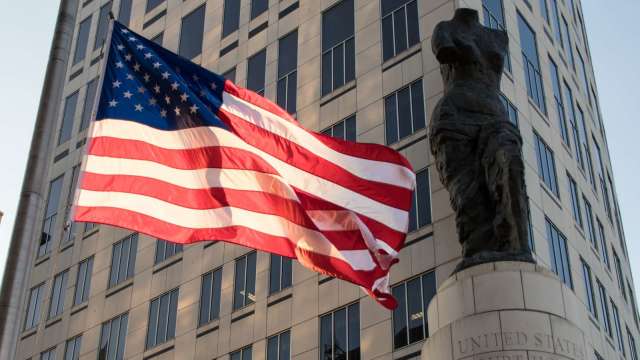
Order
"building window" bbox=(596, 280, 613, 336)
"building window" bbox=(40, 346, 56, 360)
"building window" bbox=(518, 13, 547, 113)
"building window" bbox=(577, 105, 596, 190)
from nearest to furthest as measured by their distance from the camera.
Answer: "building window" bbox=(596, 280, 613, 336) → "building window" bbox=(518, 13, 547, 113) → "building window" bbox=(577, 105, 596, 190) → "building window" bbox=(40, 346, 56, 360)

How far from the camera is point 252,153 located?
60.4 feet

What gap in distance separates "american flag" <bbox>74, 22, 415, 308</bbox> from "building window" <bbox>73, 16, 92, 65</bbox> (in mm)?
39902

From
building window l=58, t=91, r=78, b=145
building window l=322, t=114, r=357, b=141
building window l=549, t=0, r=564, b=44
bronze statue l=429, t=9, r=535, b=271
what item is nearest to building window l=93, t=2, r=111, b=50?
building window l=58, t=91, r=78, b=145

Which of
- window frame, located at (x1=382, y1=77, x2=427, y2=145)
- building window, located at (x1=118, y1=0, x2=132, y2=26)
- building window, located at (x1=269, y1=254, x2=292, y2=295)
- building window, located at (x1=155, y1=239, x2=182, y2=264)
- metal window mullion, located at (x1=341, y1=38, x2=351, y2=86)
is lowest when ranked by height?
building window, located at (x1=269, y1=254, x2=292, y2=295)

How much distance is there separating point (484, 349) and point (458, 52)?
7.12 metres

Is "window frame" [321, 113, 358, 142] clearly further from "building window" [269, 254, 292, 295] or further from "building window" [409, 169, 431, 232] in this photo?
"building window" [269, 254, 292, 295]

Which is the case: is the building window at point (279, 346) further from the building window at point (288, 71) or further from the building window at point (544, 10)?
the building window at point (544, 10)

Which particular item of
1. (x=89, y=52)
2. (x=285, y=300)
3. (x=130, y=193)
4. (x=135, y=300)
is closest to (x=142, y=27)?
(x=89, y=52)

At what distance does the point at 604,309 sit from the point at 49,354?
79.6 feet

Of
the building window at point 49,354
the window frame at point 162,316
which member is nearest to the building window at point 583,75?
the window frame at point 162,316

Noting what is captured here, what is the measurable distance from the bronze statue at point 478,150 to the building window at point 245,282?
17147 mm

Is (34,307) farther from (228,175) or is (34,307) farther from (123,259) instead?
(228,175)

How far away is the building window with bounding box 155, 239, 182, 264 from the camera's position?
1657 inches

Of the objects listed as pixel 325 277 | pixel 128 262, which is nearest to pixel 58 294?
pixel 128 262
